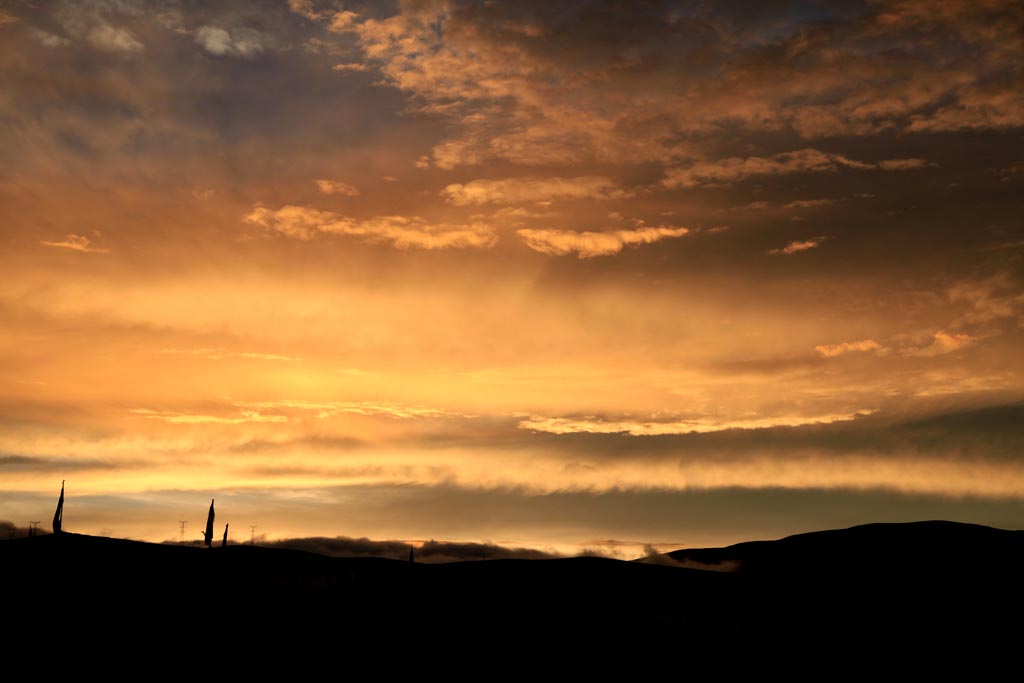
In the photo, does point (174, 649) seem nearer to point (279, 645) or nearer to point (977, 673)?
point (279, 645)

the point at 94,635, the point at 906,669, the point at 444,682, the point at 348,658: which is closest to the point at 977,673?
the point at 906,669

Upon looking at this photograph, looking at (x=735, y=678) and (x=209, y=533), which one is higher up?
(x=209, y=533)

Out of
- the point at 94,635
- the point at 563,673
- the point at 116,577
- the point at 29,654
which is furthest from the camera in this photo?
the point at 116,577

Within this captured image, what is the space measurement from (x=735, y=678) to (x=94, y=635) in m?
120

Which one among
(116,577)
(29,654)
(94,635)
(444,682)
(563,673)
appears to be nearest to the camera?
(29,654)

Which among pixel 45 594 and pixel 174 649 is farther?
pixel 45 594

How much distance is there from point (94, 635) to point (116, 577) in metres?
41.9

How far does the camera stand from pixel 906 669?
642ft

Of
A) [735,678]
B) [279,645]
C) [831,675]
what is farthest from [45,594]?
[831,675]

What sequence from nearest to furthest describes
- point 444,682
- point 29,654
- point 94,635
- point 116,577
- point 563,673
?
1. point 29,654
2. point 94,635
3. point 444,682
4. point 563,673
5. point 116,577

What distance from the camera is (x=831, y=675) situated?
626ft

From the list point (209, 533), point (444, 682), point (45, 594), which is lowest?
point (444, 682)

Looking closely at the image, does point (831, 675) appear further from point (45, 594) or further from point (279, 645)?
A: point (45, 594)

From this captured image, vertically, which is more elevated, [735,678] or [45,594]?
[45,594]
